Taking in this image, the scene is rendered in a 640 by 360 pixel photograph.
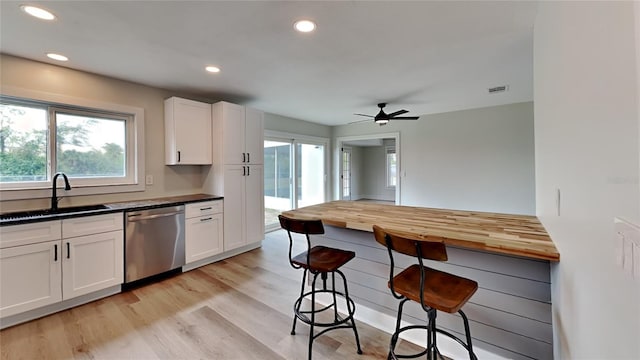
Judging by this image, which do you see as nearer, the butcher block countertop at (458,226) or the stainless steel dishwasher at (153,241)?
the butcher block countertop at (458,226)

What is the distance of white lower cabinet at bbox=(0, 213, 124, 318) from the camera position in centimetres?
214

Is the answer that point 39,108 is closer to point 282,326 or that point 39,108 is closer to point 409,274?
point 282,326

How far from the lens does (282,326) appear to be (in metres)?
2.17

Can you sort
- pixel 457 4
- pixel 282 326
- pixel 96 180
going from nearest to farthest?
1. pixel 457 4
2. pixel 282 326
3. pixel 96 180

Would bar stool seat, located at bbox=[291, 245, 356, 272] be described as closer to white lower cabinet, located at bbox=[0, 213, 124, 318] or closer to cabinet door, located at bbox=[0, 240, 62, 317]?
white lower cabinet, located at bbox=[0, 213, 124, 318]

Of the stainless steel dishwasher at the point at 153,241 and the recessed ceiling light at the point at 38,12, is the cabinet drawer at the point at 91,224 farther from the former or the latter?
the recessed ceiling light at the point at 38,12

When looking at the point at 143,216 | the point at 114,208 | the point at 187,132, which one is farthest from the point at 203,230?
the point at 187,132

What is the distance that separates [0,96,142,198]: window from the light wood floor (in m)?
1.37

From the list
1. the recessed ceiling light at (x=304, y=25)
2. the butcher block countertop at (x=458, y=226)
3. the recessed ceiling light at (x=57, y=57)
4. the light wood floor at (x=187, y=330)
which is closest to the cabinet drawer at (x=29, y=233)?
the light wood floor at (x=187, y=330)

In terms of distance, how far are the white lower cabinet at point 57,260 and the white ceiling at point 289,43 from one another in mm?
1615

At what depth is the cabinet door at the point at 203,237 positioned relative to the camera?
130 inches

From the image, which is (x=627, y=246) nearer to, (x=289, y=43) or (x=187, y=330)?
(x=289, y=43)

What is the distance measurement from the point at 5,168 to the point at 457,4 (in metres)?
4.13

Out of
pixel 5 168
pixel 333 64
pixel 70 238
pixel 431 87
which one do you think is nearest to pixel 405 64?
pixel 333 64
